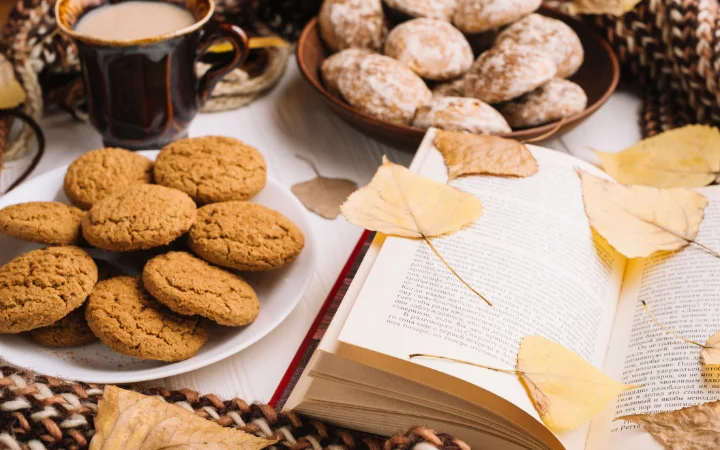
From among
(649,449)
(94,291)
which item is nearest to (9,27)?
(94,291)

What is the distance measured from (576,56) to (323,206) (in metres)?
0.49

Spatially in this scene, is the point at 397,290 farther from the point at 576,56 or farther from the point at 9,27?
the point at 9,27

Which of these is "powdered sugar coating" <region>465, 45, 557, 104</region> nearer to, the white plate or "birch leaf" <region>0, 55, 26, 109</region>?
the white plate

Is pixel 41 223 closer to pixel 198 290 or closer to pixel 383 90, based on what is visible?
pixel 198 290

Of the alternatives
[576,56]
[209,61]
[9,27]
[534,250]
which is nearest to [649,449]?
[534,250]

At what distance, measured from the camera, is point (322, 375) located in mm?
611

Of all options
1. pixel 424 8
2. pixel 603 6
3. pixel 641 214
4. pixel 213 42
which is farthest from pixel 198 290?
pixel 603 6

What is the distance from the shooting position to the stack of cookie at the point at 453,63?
93cm

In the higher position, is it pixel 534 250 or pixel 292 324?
pixel 534 250

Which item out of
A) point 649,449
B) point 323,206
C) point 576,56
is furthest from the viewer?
point 576,56

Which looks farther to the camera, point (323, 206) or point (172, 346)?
point (323, 206)

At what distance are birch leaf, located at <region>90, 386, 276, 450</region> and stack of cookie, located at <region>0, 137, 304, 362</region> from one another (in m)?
0.06

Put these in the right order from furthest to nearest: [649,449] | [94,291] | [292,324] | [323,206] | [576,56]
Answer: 1. [576,56]
2. [323,206]
3. [292,324]
4. [94,291]
5. [649,449]

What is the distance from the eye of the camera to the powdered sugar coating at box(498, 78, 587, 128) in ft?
3.06
